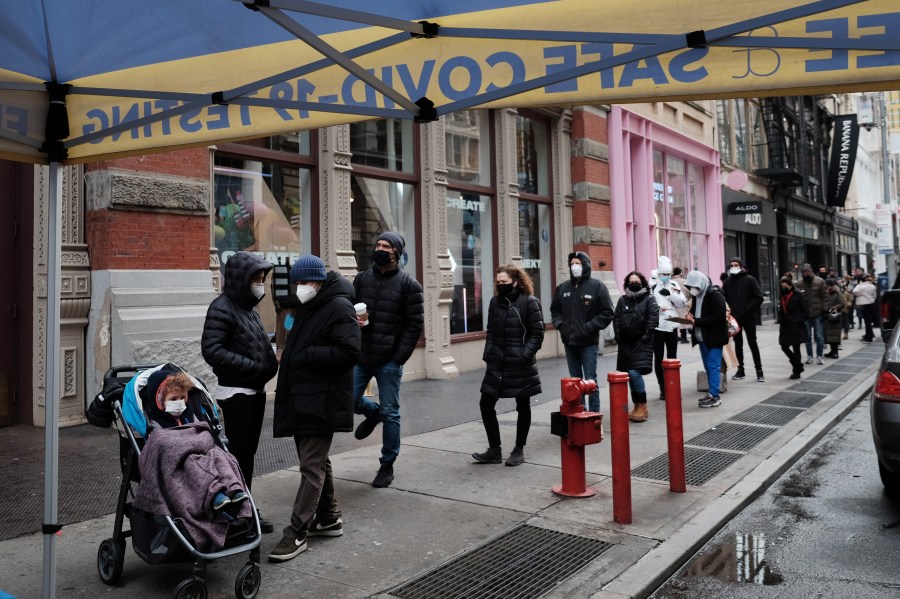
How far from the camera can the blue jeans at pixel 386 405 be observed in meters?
6.16

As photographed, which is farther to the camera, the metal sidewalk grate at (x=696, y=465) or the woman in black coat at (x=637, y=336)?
the woman in black coat at (x=637, y=336)

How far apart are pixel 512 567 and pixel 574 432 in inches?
59.1

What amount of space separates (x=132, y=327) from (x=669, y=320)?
23.1 ft

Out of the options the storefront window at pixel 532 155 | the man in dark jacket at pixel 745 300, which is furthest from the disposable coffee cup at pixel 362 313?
the storefront window at pixel 532 155

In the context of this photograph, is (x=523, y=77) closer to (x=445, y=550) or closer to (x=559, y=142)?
(x=445, y=550)

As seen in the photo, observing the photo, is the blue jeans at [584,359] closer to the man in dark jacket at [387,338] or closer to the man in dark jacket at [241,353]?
the man in dark jacket at [387,338]

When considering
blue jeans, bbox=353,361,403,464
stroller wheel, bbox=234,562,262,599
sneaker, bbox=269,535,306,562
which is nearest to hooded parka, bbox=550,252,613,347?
blue jeans, bbox=353,361,403,464

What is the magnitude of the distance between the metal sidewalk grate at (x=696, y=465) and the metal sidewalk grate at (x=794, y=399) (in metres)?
3.30

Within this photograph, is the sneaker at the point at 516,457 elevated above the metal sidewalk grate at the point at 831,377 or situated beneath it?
situated beneath

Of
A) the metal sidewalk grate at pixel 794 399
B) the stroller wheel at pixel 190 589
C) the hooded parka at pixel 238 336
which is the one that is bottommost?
the stroller wheel at pixel 190 589

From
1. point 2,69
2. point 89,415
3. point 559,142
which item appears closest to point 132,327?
point 89,415

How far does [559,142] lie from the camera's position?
54.6ft

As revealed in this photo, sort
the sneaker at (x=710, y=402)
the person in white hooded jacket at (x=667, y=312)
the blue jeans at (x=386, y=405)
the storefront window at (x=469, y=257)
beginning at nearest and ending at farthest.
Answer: the blue jeans at (x=386, y=405) → the sneaker at (x=710, y=402) → the person in white hooded jacket at (x=667, y=312) → the storefront window at (x=469, y=257)

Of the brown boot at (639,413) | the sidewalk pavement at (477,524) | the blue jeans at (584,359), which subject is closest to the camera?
the sidewalk pavement at (477,524)
